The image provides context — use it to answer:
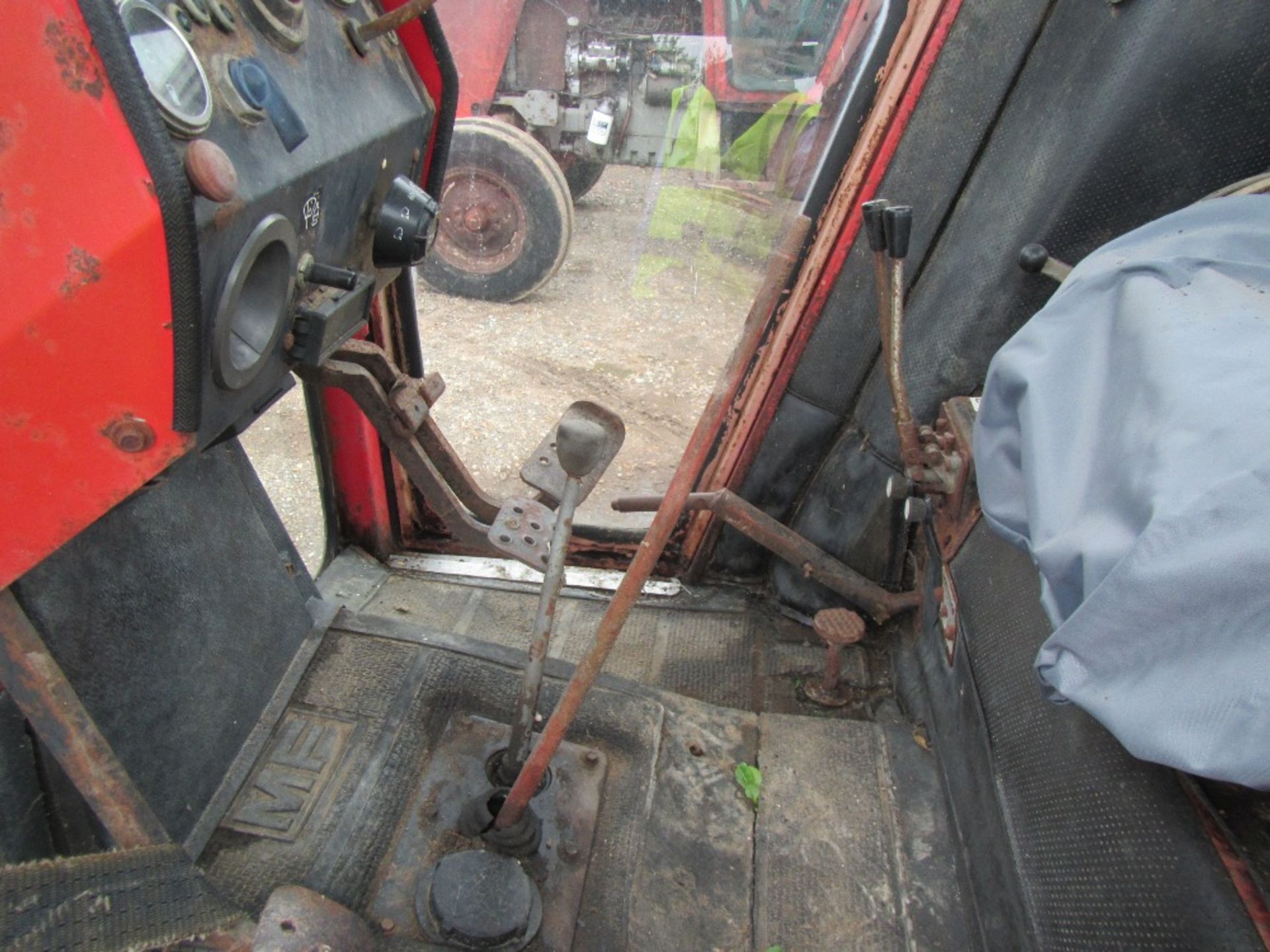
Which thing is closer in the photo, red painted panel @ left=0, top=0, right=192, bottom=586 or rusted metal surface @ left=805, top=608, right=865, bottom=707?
red painted panel @ left=0, top=0, right=192, bottom=586

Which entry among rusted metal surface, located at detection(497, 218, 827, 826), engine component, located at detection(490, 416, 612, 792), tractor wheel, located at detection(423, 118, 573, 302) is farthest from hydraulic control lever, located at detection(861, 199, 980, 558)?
tractor wheel, located at detection(423, 118, 573, 302)

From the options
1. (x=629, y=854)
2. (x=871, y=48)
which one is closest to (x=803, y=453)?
(x=871, y=48)

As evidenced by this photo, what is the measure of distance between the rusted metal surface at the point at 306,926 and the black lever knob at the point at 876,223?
129 cm

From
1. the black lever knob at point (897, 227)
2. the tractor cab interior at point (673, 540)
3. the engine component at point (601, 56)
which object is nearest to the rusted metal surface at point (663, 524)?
the tractor cab interior at point (673, 540)

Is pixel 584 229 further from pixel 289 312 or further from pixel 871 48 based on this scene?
pixel 289 312

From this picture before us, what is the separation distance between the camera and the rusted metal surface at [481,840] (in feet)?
4.31

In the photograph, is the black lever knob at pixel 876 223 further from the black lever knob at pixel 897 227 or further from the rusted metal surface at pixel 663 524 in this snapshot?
the rusted metal surface at pixel 663 524

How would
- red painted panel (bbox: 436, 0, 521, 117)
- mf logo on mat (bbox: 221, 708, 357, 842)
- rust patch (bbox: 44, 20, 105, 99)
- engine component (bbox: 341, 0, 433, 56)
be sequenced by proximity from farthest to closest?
red painted panel (bbox: 436, 0, 521, 117)
mf logo on mat (bbox: 221, 708, 357, 842)
engine component (bbox: 341, 0, 433, 56)
rust patch (bbox: 44, 20, 105, 99)

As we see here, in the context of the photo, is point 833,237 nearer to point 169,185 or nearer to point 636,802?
point 636,802

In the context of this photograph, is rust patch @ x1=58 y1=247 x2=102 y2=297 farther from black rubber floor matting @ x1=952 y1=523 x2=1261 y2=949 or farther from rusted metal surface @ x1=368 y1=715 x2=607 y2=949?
black rubber floor matting @ x1=952 y1=523 x2=1261 y2=949

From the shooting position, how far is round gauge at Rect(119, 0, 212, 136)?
2.33 ft

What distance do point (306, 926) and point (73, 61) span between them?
3.28 feet

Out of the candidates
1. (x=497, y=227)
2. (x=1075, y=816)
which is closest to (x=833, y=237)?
(x=1075, y=816)

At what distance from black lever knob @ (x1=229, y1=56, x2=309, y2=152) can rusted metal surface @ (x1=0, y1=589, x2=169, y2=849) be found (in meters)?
0.66
